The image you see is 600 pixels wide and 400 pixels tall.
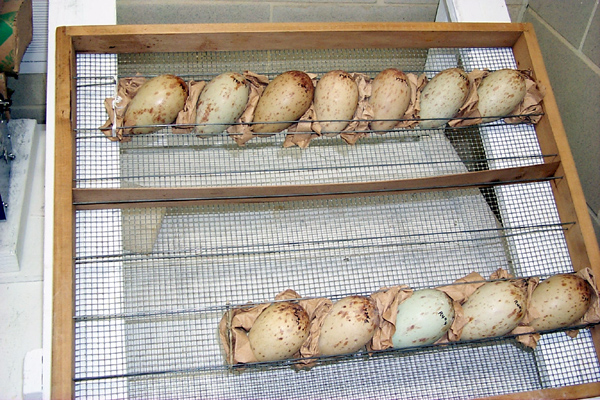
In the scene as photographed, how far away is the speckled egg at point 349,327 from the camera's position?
1123 mm

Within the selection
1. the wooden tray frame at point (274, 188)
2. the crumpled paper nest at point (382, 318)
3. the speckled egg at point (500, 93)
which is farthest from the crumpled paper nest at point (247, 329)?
the speckled egg at point (500, 93)

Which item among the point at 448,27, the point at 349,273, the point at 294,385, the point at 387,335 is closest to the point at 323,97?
the point at 448,27

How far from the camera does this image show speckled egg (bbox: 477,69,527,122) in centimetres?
137

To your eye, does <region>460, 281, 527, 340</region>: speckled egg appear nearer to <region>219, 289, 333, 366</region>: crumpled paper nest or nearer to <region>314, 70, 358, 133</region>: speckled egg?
<region>219, 289, 333, 366</region>: crumpled paper nest

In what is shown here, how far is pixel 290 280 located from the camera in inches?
55.3

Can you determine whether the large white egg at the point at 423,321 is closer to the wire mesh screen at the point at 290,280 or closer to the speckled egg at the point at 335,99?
the wire mesh screen at the point at 290,280

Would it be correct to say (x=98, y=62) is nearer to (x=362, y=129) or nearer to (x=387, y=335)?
(x=362, y=129)

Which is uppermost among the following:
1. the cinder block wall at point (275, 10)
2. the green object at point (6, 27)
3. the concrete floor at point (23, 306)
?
the cinder block wall at point (275, 10)

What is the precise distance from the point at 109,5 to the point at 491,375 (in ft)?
4.47

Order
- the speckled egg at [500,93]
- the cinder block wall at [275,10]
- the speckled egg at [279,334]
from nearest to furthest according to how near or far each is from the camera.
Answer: the speckled egg at [279,334]
the speckled egg at [500,93]
the cinder block wall at [275,10]

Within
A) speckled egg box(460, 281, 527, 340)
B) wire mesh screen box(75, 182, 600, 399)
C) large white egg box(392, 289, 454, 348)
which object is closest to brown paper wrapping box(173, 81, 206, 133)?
wire mesh screen box(75, 182, 600, 399)

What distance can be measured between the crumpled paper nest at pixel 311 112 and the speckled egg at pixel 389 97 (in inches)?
0.7

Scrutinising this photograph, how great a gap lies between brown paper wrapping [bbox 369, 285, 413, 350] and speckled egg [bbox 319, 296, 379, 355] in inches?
0.7

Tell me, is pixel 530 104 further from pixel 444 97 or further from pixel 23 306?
pixel 23 306
